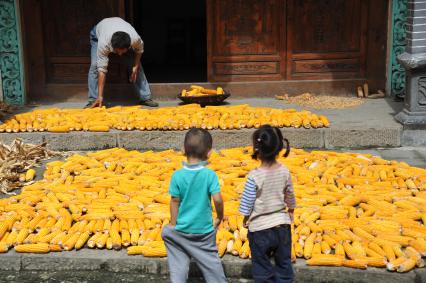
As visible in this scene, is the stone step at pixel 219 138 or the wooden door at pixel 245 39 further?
the wooden door at pixel 245 39

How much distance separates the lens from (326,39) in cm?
1130

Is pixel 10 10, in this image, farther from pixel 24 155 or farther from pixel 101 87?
pixel 24 155

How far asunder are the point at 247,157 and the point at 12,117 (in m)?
3.80

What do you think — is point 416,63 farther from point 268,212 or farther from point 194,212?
point 194,212

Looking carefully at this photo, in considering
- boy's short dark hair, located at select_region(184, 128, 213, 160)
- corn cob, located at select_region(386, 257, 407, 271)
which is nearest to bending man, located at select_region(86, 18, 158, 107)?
boy's short dark hair, located at select_region(184, 128, 213, 160)

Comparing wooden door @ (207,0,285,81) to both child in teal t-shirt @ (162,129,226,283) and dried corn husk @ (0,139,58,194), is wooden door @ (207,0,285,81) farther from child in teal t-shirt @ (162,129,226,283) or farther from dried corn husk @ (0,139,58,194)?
child in teal t-shirt @ (162,129,226,283)

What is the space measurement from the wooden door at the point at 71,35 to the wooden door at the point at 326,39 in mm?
3024

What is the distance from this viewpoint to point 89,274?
541 centimetres

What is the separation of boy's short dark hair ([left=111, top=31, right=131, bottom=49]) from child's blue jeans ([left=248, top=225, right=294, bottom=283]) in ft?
18.3

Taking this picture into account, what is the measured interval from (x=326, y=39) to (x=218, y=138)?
355cm

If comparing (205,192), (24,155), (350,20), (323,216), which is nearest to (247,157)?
(323,216)

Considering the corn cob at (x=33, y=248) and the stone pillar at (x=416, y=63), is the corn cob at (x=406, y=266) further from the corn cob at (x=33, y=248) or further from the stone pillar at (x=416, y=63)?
the stone pillar at (x=416, y=63)

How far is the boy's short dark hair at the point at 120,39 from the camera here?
9.54 meters

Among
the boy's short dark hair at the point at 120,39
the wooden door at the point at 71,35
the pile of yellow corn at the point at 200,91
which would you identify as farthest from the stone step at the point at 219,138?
the wooden door at the point at 71,35
